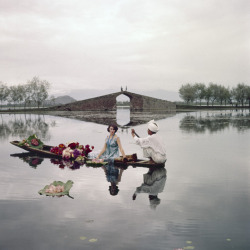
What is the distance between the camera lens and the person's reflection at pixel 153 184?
23.5 feet

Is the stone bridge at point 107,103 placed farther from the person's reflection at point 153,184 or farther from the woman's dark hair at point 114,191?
the woman's dark hair at point 114,191

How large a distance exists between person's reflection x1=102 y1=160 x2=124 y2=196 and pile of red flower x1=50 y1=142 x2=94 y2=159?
1286 millimetres

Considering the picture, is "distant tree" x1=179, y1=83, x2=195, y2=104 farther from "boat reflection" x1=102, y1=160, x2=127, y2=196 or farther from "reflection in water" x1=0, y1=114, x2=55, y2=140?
"boat reflection" x1=102, y1=160, x2=127, y2=196

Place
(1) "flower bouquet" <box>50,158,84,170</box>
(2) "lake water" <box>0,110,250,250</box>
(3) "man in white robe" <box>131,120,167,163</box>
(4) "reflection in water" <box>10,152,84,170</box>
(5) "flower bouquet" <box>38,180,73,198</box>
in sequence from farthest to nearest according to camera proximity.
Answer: (4) "reflection in water" <box>10,152,84,170</box> < (1) "flower bouquet" <box>50,158,84,170</box> < (3) "man in white robe" <box>131,120,167,163</box> < (5) "flower bouquet" <box>38,180,73,198</box> < (2) "lake water" <box>0,110,250,250</box>

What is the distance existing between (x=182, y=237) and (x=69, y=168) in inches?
254

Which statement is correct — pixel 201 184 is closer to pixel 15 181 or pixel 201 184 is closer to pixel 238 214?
pixel 238 214

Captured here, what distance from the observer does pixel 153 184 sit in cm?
855

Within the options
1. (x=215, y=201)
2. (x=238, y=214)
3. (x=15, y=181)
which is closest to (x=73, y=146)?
(x=15, y=181)

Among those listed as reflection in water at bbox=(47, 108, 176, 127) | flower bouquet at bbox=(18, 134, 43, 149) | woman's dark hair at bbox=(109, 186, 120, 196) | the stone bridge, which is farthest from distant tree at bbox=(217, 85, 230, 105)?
woman's dark hair at bbox=(109, 186, 120, 196)

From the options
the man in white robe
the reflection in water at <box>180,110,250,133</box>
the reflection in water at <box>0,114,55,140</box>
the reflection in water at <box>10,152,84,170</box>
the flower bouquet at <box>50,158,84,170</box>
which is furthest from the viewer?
the reflection in water at <box>180,110,250,133</box>

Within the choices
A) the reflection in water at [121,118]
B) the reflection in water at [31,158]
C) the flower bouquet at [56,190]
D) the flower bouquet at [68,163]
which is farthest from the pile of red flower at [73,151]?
the reflection in water at [121,118]

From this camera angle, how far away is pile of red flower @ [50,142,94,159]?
39.6 ft

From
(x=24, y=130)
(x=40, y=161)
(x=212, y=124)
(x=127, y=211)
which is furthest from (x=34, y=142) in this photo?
(x=212, y=124)

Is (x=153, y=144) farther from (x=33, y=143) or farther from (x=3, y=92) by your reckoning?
(x=3, y=92)
